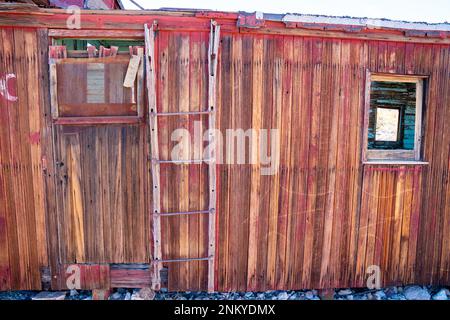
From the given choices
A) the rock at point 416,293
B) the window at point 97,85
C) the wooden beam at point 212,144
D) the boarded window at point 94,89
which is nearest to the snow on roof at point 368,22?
the wooden beam at point 212,144

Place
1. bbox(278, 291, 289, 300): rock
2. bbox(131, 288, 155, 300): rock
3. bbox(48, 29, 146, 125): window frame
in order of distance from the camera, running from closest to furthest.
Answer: bbox(48, 29, 146, 125): window frame
bbox(131, 288, 155, 300): rock
bbox(278, 291, 289, 300): rock

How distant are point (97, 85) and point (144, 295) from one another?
2.86 metres

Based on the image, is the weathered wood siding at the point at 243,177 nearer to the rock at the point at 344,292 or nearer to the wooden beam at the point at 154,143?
the wooden beam at the point at 154,143

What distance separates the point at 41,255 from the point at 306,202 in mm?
3638

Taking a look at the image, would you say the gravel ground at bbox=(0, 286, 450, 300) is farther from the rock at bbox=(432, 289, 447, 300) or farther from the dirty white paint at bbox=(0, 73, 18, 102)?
the dirty white paint at bbox=(0, 73, 18, 102)

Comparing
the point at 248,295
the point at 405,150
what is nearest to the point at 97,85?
the point at 248,295

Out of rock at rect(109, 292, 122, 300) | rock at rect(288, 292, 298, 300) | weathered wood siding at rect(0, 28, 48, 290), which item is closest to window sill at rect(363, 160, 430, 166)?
rock at rect(288, 292, 298, 300)

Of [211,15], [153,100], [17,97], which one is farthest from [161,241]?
[211,15]

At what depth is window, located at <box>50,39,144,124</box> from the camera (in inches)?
136

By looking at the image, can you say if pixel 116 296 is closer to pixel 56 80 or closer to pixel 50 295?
pixel 50 295

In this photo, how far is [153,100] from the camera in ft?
11.5

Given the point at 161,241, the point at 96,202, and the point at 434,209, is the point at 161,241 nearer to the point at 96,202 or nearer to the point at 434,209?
the point at 96,202

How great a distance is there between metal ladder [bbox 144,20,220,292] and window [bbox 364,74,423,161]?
7.37ft

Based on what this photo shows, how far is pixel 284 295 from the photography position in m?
3.97
